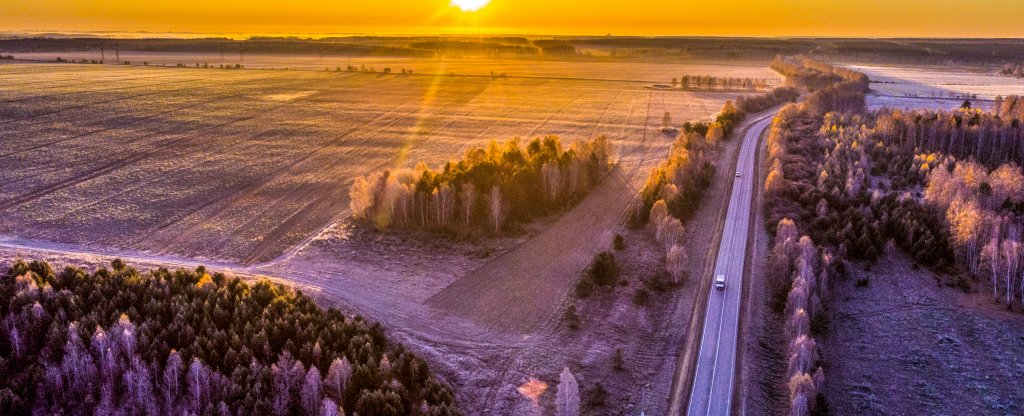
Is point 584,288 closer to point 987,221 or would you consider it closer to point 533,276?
point 533,276

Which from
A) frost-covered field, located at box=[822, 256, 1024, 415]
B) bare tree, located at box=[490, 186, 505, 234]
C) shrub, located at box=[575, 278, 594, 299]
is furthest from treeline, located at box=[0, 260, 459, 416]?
frost-covered field, located at box=[822, 256, 1024, 415]

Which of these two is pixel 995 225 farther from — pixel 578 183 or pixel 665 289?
pixel 578 183

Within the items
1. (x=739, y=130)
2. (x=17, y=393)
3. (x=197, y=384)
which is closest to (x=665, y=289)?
(x=197, y=384)

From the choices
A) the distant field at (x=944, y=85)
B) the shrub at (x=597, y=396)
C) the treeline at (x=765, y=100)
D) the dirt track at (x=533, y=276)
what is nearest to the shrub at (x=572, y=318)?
the dirt track at (x=533, y=276)

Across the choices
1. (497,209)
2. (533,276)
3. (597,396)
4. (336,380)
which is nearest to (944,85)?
(497,209)

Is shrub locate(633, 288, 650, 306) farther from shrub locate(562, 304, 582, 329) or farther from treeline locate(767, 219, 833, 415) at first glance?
treeline locate(767, 219, 833, 415)
